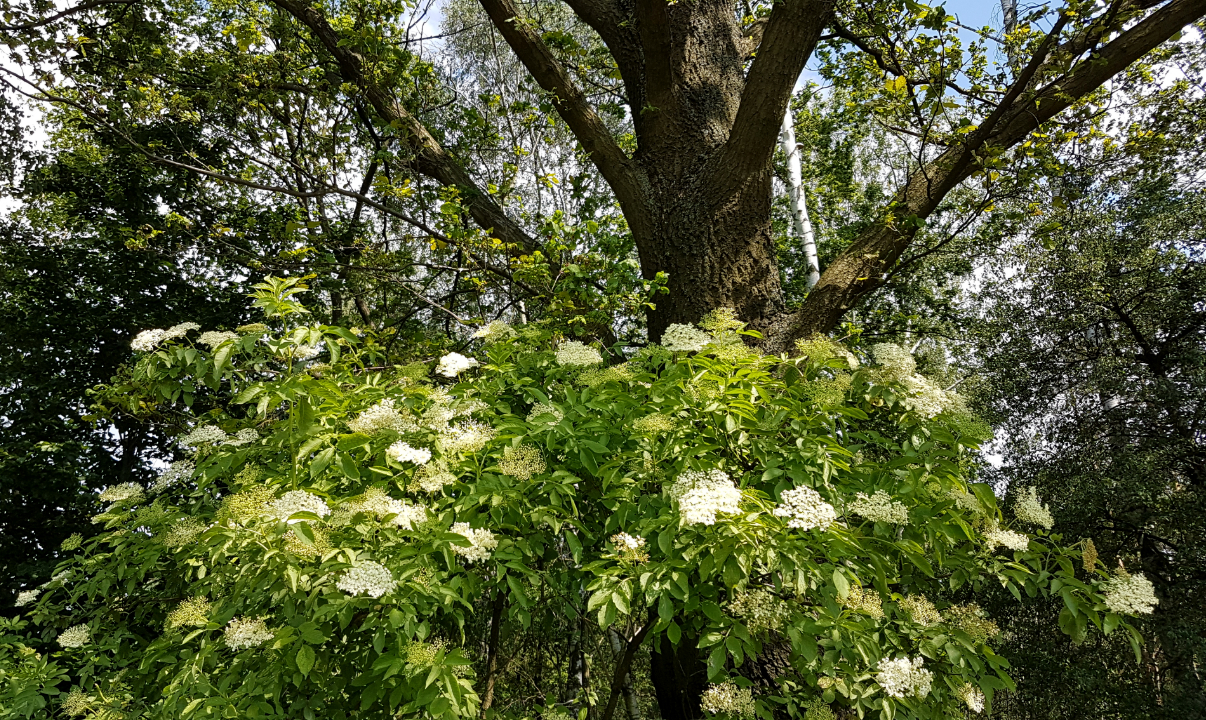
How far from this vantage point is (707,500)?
4.89 feet

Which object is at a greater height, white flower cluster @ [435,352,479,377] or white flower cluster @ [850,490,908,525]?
white flower cluster @ [435,352,479,377]

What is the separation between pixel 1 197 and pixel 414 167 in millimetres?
6492

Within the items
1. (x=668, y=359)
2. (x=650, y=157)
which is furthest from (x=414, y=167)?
(x=668, y=359)

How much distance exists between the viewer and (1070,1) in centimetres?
270

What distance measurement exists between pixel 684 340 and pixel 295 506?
3.93 ft

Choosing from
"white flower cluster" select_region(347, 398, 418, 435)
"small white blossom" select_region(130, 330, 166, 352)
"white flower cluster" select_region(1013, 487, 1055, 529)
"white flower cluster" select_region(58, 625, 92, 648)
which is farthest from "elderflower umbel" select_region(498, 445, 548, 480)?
"white flower cluster" select_region(58, 625, 92, 648)

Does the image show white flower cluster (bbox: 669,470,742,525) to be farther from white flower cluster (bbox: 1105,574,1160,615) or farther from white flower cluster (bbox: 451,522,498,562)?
white flower cluster (bbox: 1105,574,1160,615)

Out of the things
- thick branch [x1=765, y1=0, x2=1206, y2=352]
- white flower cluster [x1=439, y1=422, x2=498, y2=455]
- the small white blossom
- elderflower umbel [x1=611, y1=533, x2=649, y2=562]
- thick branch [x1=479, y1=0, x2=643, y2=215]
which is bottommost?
elderflower umbel [x1=611, y1=533, x2=649, y2=562]

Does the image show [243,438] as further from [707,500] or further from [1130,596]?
[1130,596]

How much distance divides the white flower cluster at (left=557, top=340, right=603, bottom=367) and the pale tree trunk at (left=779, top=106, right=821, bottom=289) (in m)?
3.92

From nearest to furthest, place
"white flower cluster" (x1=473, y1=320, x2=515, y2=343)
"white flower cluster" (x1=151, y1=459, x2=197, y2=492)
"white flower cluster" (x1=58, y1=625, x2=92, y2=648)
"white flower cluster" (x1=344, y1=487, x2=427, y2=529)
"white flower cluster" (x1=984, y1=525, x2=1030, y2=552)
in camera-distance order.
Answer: "white flower cluster" (x1=344, y1=487, x2=427, y2=529), "white flower cluster" (x1=984, y1=525, x2=1030, y2=552), "white flower cluster" (x1=151, y1=459, x2=197, y2=492), "white flower cluster" (x1=58, y1=625, x2=92, y2=648), "white flower cluster" (x1=473, y1=320, x2=515, y2=343)

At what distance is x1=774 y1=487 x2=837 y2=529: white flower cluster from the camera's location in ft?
5.02

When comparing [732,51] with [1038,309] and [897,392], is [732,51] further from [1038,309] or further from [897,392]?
[1038,309]

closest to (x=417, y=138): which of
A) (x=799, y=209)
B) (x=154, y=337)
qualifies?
(x=154, y=337)
